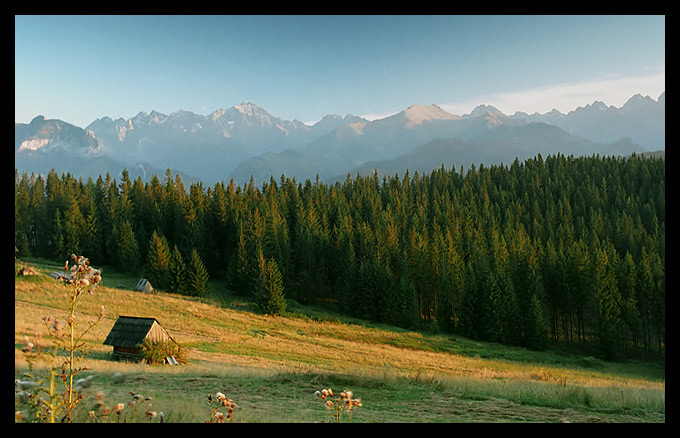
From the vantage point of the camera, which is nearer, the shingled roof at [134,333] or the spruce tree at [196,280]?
the shingled roof at [134,333]

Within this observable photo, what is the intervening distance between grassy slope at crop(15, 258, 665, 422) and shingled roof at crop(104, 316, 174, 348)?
1185 mm

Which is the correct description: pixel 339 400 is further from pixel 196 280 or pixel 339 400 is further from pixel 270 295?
pixel 196 280

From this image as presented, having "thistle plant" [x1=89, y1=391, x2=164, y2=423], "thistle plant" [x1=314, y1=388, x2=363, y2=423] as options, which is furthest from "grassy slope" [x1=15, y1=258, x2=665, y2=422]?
"thistle plant" [x1=314, y1=388, x2=363, y2=423]

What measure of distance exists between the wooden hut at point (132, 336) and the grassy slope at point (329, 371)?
39.6 inches

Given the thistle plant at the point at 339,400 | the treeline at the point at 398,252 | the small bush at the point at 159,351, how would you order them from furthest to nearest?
the treeline at the point at 398,252 → the small bush at the point at 159,351 → the thistle plant at the point at 339,400

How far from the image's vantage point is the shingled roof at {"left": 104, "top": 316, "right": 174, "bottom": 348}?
2119cm

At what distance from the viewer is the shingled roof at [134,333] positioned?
69.5 feet

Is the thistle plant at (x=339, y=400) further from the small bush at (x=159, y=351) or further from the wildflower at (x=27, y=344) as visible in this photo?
the small bush at (x=159, y=351)

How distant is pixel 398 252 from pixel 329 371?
55.8 meters

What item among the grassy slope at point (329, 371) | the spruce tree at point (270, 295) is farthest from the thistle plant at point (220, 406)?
the spruce tree at point (270, 295)

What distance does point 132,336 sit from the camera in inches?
847

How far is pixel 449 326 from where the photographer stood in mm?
56094

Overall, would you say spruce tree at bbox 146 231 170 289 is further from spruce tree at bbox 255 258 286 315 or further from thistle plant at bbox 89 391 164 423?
thistle plant at bbox 89 391 164 423
